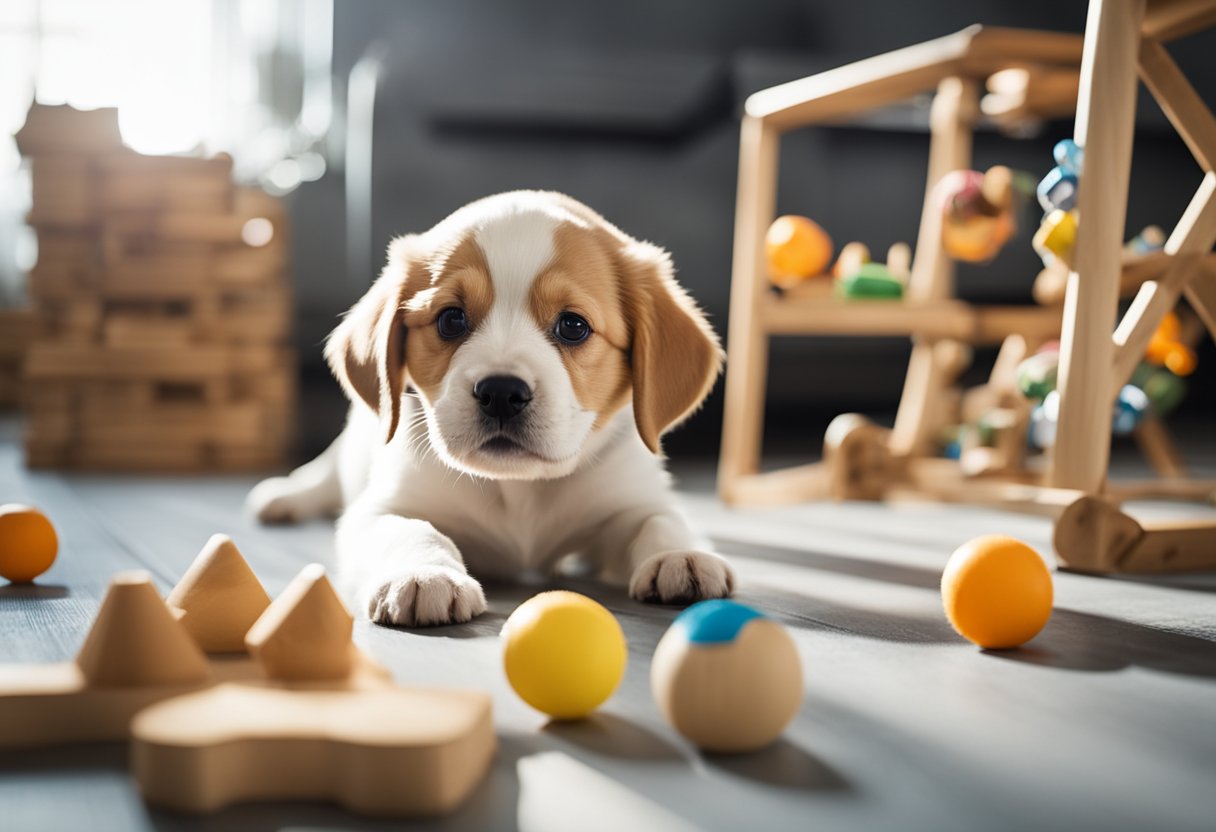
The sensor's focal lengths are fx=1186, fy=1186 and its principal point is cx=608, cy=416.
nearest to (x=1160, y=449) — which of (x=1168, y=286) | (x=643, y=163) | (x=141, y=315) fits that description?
(x=1168, y=286)

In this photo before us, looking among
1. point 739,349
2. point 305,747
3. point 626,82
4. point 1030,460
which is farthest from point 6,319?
point 305,747

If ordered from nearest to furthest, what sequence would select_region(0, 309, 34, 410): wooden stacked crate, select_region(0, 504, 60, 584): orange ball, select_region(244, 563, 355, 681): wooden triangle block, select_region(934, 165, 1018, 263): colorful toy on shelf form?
select_region(244, 563, 355, 681): wooden triangle block
select_region(0, 504, 60, 584): orange ball
select_region(934, 165, 1018, 263): colorful toy on shelf
select_region(0, 309, 34, 410): wooden stacked crate

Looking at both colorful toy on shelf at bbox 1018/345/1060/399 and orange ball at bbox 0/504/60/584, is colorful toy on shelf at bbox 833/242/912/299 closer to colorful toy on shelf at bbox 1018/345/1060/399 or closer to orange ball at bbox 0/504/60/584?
colorful toy on shelf at bbox 1018/345/1060/399

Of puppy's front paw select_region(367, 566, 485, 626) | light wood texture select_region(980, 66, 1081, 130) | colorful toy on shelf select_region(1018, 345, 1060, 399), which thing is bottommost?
puppy's front paw select_region(367, 566, 485, 626)

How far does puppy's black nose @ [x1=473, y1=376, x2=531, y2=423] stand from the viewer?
1612 mm

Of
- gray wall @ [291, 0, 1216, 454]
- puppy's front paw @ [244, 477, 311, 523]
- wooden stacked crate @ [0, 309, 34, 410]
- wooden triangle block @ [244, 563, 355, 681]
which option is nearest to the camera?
wooden triangle block @ [244, 563, 355, 681]

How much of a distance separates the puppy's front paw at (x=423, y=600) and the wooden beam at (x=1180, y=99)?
142 cm

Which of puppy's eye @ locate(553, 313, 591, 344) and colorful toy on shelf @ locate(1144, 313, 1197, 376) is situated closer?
puppy's eye @ locate(553, 313, 591, 344)

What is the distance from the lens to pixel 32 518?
188 cm

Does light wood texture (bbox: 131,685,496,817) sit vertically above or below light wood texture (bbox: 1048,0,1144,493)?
below

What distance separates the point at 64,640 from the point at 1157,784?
123 cm

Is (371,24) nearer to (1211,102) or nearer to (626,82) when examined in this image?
(626,82)

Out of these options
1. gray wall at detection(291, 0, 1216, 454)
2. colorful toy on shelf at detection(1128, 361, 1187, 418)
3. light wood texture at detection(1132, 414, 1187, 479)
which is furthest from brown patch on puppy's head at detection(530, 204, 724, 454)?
gray wall at detection(291, 0, 1216, 454)

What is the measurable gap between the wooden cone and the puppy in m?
0.42
